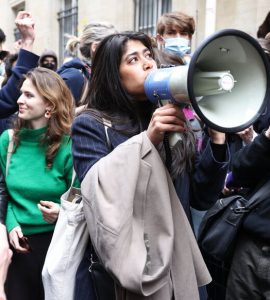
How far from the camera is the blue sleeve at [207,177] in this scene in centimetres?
177

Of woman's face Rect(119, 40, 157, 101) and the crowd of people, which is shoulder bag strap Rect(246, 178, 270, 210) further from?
woman's face Rect(119, 40, 157, 101)

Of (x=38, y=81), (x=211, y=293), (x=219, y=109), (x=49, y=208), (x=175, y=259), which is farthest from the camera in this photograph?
(x=38, y=81)

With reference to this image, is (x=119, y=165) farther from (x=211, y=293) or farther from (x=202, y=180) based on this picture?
(x=211, y=293)

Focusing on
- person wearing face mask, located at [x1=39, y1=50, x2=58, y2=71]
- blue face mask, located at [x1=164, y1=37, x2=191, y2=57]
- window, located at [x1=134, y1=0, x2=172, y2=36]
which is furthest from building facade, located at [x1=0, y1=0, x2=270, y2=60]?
person wearing face mask, located at [x1=39, y1=50, x2=58, y2=71]

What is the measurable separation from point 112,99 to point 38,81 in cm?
113

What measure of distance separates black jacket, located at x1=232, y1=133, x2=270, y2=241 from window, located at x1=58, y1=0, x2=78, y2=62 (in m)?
10.8

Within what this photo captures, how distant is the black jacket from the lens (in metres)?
1.96

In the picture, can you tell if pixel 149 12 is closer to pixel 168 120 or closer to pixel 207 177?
pixel 207 177

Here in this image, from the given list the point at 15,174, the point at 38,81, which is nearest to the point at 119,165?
the point at 15,174

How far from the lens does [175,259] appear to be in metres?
1.55

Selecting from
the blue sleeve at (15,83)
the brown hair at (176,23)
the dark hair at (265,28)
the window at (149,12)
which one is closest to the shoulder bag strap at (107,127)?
the blue sleeve at (15,83)

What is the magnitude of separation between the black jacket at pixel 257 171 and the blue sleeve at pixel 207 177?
21cm

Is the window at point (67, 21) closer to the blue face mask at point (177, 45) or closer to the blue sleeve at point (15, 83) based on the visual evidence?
the blue face mask at point (177, 45)

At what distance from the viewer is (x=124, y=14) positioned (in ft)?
32.0
